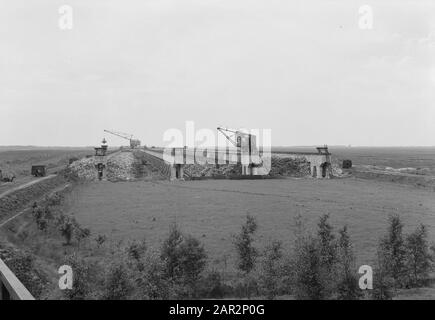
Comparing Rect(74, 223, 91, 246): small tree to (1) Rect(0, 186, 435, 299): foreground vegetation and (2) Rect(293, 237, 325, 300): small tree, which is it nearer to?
(1) Rect(0, 186, 435, 299): foreground vegetation

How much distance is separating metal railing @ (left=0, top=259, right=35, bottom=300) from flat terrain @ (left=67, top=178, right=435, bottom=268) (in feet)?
52.5

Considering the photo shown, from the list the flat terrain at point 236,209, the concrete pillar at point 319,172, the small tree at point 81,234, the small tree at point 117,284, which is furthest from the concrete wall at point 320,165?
the small tree at point 117,284

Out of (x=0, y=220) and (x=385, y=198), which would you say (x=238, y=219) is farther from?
(x=385, y=198)

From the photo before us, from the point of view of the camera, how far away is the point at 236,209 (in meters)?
39.4

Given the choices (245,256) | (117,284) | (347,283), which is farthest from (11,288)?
(245,256)

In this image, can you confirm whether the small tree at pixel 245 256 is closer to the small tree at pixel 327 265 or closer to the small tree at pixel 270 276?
the small tree at pixel 270 276

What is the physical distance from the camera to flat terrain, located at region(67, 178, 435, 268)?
28.5 meters

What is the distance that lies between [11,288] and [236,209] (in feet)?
110

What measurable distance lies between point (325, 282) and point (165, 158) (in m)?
61.1

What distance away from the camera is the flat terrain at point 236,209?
28.5m

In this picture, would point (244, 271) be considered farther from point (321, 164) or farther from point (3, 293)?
point (321, 164)

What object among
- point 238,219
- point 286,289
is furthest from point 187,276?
point 238,219
